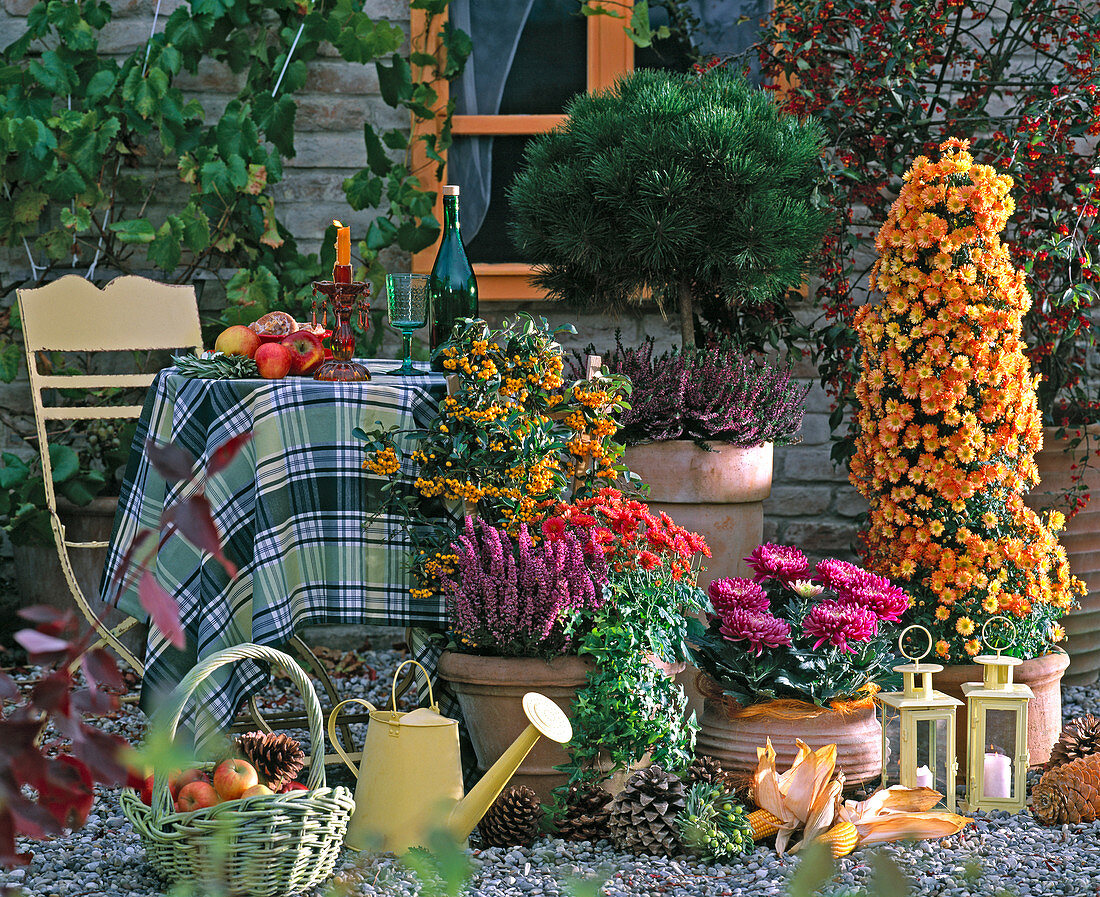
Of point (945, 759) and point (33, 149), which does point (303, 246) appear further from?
point (945, 759)

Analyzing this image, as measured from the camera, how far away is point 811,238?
2.83m

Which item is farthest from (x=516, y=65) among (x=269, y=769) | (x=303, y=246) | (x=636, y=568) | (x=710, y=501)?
(x=269, y=769)

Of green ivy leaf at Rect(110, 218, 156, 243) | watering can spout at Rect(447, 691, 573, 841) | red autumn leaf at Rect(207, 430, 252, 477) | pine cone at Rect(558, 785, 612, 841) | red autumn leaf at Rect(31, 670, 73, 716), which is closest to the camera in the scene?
red autumn leaf at Rect(207, 430, 252, 477)

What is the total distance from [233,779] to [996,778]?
152 centimetres

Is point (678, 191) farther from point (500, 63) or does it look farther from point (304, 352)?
point (500, 63)

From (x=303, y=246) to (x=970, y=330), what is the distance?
7.17 ft

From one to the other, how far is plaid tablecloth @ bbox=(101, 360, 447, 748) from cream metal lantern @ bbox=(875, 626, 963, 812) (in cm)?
94

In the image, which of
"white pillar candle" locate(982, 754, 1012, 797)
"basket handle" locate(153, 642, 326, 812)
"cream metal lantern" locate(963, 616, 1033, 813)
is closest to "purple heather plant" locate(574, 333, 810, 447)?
"cream metal lantern" locate(963, 616, 1033, 813)

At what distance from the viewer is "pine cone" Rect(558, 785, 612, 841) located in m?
2.09

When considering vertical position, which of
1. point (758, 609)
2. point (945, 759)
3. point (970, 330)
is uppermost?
point (970, 330)

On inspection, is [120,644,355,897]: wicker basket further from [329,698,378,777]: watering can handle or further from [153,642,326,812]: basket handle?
[329,698,378,777]: watering can handle

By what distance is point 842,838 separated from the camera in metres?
2.03

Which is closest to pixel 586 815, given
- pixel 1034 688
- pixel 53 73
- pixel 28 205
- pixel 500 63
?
pixel 1034 688

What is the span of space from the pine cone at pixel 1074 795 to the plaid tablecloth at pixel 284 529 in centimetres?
128
